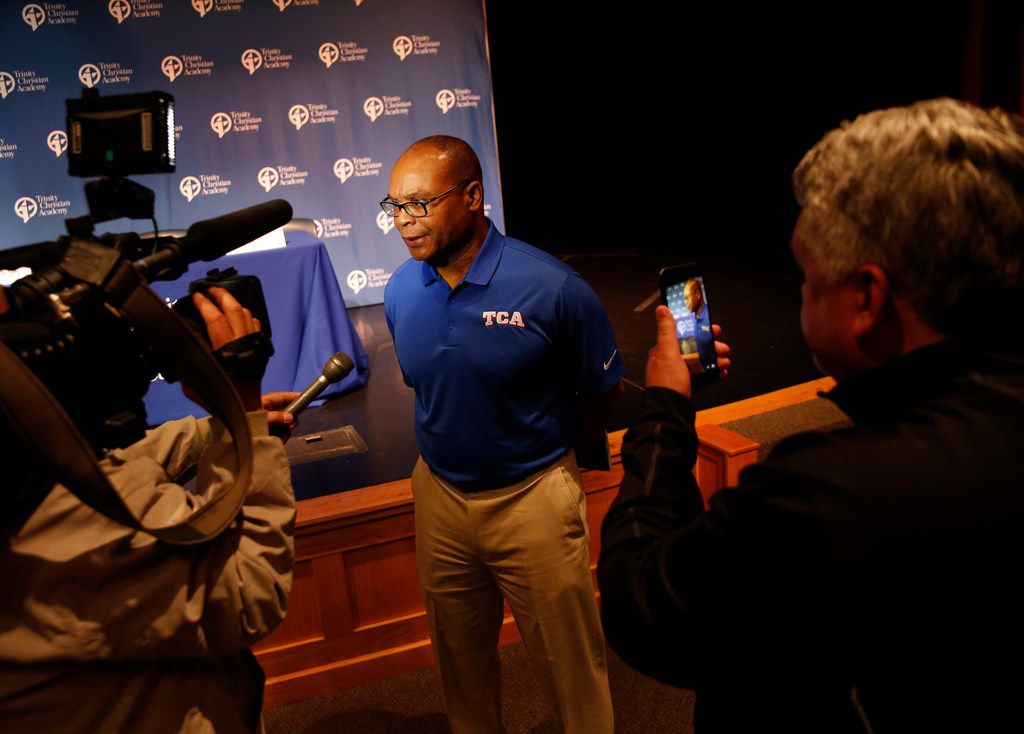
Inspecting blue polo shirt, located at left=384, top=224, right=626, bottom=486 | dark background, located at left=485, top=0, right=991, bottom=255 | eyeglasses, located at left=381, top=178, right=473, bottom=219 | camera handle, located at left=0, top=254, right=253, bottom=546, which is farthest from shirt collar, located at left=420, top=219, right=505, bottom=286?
dark background, located at left=485, top=0, right=991, bottom=255

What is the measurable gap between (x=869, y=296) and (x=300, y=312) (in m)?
3.62

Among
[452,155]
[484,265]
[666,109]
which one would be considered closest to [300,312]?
[452,155]

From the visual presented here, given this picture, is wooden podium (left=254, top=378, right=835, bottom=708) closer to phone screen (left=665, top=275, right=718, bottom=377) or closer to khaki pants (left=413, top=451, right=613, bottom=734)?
khaki pants (left=413, top=451, right=613, bottom=734)

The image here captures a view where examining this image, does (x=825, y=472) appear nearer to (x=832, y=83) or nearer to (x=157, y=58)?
(x=157, y=58)

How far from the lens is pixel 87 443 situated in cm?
75

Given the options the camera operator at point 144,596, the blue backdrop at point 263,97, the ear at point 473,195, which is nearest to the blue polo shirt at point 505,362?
the ear at point 473,195

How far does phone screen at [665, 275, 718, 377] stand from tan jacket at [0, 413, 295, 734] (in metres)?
0.62

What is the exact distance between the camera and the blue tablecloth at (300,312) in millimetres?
3949

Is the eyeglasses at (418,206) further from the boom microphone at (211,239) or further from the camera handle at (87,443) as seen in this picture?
the camera handle at (87,443)

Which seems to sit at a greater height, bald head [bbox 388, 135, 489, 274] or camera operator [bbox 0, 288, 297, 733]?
bald head [bbox 388, 135, 489, 274]

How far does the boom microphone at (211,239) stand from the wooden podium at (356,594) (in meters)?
1.15

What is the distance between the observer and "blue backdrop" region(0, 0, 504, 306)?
5070 millimetres

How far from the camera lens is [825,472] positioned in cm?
65

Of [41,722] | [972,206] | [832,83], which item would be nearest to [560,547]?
[41,722]
